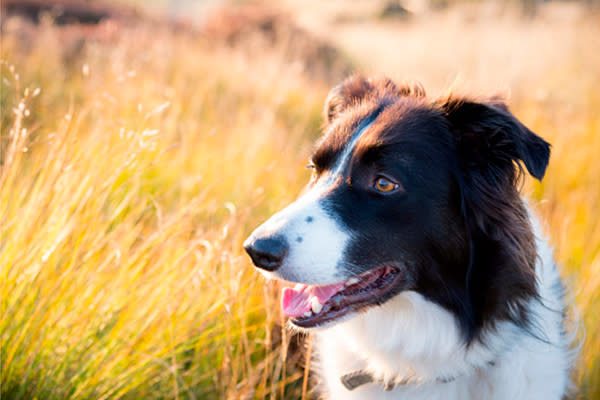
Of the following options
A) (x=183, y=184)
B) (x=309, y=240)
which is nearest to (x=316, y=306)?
(x=309, y=240)

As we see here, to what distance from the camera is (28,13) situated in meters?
11.1

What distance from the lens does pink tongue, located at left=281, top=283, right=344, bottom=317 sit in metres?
2.05

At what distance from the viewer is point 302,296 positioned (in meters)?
2.11

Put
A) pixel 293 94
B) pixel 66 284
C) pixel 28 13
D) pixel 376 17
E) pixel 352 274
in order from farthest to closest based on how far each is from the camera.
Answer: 1. pixel 376 17
2. pixel 28 13
3. pixel 293 94
4. pixel 66 284
5. pixel 352 274

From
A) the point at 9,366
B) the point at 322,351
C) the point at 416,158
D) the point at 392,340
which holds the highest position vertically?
the point at 416,158

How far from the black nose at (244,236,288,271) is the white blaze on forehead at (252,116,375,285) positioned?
2 cm

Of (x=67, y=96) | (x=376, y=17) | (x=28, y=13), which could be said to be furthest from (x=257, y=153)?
(x=376, y=17)

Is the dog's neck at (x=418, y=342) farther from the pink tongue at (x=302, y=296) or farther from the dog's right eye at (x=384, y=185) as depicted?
the dog's right eye at (x=384, y=185)

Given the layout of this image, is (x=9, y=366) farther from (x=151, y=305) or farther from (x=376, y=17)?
(x=376, y=17)

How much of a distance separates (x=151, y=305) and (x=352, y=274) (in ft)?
3.82

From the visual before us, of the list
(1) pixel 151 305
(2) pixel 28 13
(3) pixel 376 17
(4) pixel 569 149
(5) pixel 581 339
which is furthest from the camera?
(3) pixel 376 17

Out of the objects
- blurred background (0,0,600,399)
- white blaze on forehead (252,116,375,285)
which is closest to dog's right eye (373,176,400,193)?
white blaze on forehead (252,116,375,285)

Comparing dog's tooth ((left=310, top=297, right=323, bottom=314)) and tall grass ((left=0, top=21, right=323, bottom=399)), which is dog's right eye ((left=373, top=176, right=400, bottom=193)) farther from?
tall grass ((left=0, top=21, right=323, bottom=399))

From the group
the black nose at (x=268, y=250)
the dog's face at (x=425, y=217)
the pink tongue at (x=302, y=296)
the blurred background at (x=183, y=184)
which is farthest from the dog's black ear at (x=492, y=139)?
the black nose at (x=268, y=250)
